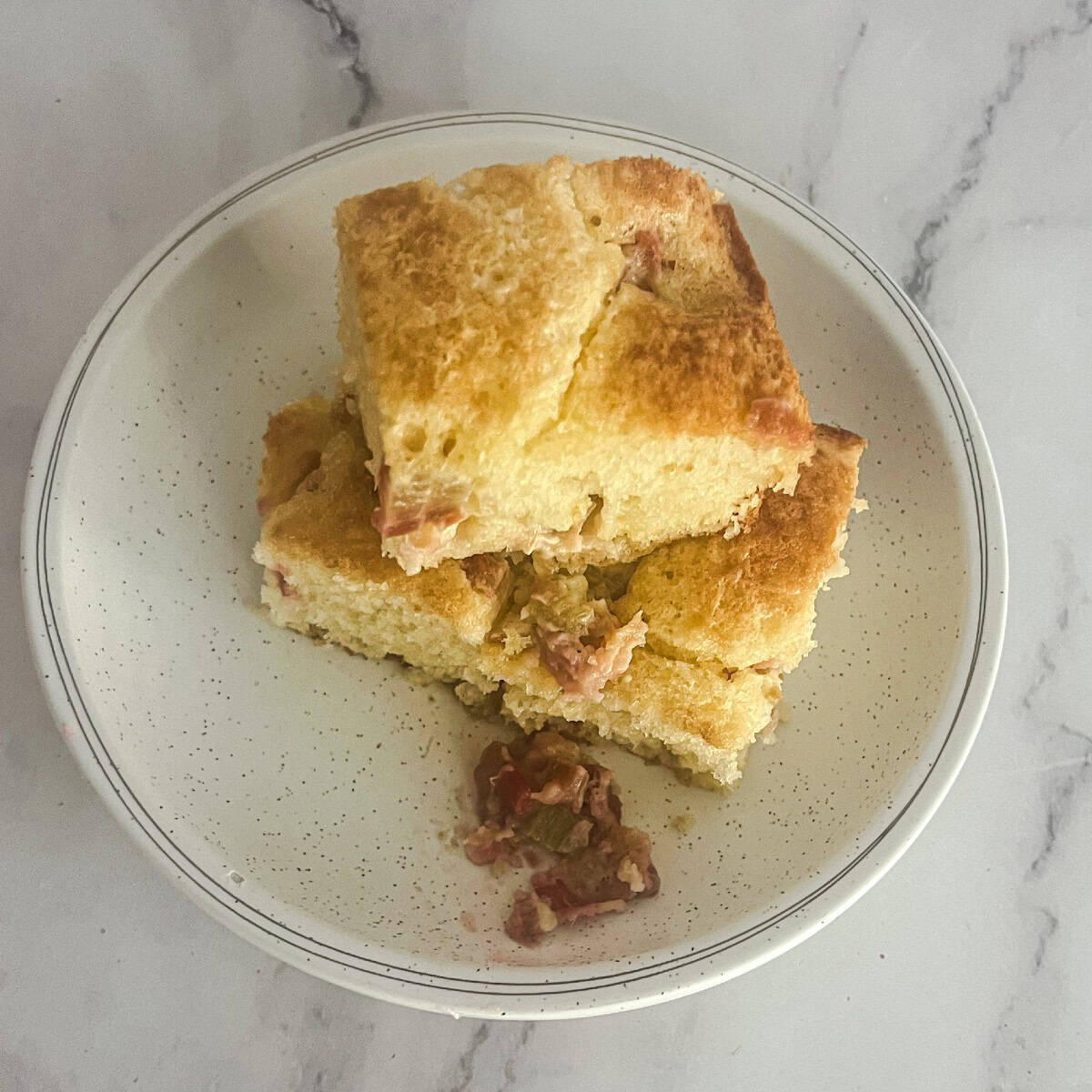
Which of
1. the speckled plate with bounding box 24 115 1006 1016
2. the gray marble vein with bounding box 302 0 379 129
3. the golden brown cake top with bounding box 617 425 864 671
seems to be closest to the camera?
the speckled plate with bounding box 24 115 1006 1016

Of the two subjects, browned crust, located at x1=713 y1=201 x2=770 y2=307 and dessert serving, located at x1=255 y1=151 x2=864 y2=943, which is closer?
dessert serving, located at x1=255 y1=151 x2=864 y2=943

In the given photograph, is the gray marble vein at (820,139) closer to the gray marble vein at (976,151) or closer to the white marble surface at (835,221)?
the white marble surface at (835,221)

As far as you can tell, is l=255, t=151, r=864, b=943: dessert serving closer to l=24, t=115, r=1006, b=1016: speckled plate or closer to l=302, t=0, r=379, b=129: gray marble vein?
l=24, t=115, r=1006, b=1016: speckled plate

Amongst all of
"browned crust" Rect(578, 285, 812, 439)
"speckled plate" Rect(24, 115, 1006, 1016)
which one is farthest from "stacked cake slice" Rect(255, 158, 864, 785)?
"speckled plate" Rect(24, 115, 1006, 1016)

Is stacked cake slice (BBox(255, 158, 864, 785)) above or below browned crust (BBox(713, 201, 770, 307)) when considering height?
below

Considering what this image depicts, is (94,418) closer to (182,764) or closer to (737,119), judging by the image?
(182,764)

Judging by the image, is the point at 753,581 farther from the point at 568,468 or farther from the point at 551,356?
the point at 551,356

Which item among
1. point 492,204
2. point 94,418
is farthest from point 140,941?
point 492,204

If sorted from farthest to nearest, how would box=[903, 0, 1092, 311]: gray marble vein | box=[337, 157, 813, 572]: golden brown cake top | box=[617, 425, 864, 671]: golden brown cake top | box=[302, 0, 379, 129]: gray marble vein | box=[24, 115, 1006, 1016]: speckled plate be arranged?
1. box=[903, 0, 1092, 311]: gray marble vein
2. box=[302, 0, 379, 129]: gray marble vein
3. box=[617, 425, 864, 671]: golden brown cake top
4. box=[24, 115, 1006, 1016]: speckled plate
5. box=[337, 157, 813, 572]: golden brown cake top

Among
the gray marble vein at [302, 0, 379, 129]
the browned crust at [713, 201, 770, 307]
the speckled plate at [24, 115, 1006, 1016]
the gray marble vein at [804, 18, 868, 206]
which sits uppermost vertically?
the gray marble vein at [804, 18, 868, 206]
